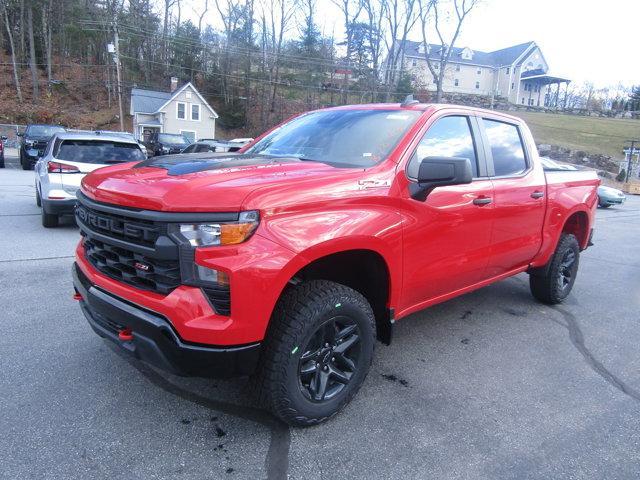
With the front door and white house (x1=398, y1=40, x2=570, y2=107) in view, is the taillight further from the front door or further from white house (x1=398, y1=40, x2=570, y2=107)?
white house (x1=398, y1=40, x2=570, y2=107)

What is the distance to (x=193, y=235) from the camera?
229cm

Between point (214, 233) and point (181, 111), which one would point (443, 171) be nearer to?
point (214, 233)

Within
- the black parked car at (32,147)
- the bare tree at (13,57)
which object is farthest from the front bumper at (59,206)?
the bare tree at (13,57)

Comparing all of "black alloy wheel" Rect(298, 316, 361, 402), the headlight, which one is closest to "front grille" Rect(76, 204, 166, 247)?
the headlight

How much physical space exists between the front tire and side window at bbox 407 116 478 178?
1.00 m

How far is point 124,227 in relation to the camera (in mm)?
2504

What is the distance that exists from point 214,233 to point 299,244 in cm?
43

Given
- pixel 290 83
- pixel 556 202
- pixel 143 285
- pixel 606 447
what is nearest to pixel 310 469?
pixel 143 285

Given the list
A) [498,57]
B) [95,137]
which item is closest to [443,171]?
[95,137]

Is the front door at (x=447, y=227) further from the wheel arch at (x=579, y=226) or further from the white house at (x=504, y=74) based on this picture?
the white house at (x=504, y=74)

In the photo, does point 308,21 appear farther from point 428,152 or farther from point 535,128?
point 428,152

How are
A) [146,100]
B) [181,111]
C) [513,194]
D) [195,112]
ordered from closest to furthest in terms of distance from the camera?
[513,194], [146,100], [181,111], [195,112]

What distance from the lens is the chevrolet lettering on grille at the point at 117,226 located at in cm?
237

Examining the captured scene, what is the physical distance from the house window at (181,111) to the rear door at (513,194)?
42968 mm
